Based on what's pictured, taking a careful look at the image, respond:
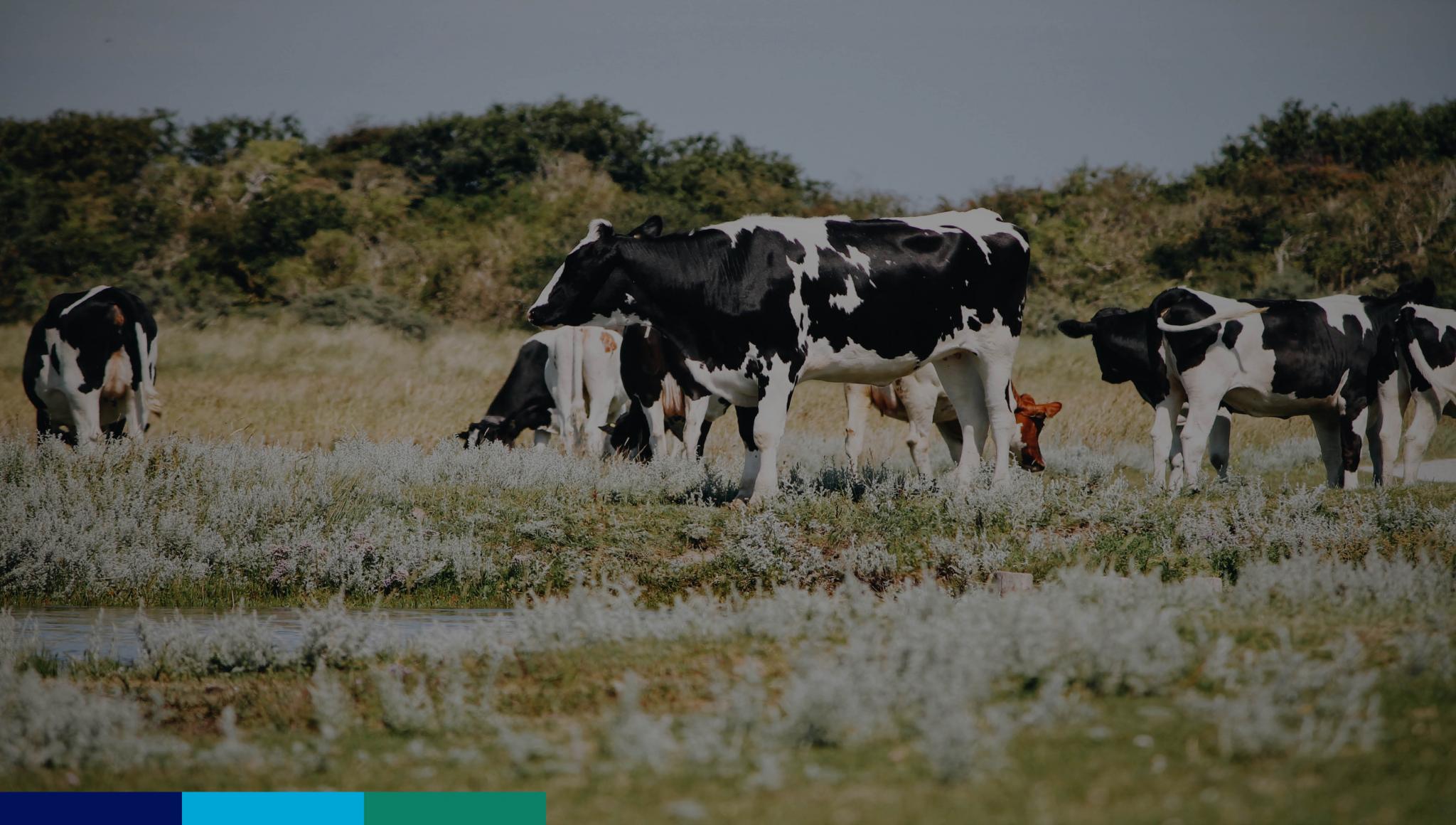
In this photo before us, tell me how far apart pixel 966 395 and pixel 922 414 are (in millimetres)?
1824

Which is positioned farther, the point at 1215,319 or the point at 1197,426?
the point at 1197,426

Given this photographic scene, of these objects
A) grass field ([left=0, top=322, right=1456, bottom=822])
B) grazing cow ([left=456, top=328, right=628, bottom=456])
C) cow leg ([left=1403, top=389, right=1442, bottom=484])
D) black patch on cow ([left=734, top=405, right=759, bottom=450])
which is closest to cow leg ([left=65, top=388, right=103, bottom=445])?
grass field ([left=0, top=322, right=1456, bottom=822])

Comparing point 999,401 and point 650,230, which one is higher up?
point 650,230

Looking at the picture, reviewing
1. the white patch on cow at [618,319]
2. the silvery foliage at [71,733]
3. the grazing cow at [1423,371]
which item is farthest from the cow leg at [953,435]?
the silvery foliage at [71,733]

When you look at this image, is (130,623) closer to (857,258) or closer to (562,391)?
(857,258)

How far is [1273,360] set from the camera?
15648 mm

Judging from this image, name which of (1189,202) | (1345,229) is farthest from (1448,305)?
(1189,202)

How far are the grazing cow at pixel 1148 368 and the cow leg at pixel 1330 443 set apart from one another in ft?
3.40

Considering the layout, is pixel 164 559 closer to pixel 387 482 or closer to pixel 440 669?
pixel 387 482

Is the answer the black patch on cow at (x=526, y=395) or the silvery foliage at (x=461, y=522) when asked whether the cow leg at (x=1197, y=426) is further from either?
the black patch on cow at (x=526, y=395)

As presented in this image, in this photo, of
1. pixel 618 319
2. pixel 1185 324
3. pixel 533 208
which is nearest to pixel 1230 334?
pixel 1185 324

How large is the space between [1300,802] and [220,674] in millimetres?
5776

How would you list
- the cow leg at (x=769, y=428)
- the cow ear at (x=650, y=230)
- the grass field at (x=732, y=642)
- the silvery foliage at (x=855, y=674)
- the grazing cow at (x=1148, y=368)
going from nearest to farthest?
the grass field at (x=732, y=642) → the silvery foliage at (x=855, y=674) → the cow leg at (x=769, y=428) → the cow ear at (x=650, y=230) → the grazing cow at (x=1148, y=368)

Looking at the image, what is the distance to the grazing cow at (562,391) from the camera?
2081 cm
